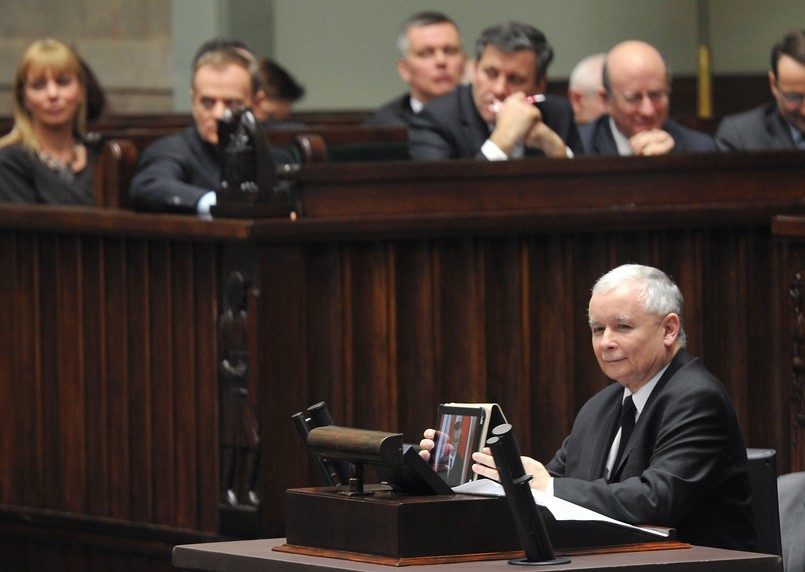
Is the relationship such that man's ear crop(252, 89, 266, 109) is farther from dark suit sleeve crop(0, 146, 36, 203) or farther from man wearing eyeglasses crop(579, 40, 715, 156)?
man wearing eyeglasses crop(579, 40, 715, 156)

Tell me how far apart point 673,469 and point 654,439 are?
161 millimetres

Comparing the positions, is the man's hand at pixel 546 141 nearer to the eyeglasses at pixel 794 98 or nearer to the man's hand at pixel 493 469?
the eyeglasses at pixel 794 98

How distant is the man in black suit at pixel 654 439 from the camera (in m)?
3.79

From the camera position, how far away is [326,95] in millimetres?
13328

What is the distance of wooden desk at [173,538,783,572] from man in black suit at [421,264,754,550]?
333 millimetres

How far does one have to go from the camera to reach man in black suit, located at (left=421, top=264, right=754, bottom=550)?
12.4 ft

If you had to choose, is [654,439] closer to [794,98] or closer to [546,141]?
[546,141]

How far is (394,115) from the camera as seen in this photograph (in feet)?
28.4

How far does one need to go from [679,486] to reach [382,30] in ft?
32.3

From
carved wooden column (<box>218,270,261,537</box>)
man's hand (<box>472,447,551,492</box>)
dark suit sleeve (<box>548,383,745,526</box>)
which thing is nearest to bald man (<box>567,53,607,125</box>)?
carved wooden column (<box>218,270,261,537</box>)

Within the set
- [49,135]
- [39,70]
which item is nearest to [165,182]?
[49,135]

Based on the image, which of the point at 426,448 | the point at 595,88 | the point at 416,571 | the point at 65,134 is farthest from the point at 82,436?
the point at 595,88

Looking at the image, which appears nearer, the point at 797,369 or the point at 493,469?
the point at 493,469

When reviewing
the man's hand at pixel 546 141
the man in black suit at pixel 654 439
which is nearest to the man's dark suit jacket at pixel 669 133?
the man's hand at pixel 546 141
